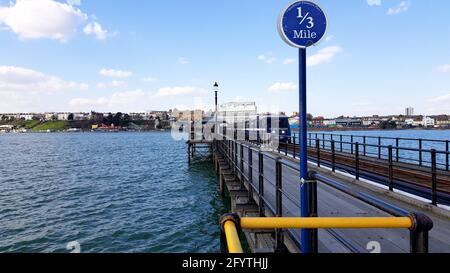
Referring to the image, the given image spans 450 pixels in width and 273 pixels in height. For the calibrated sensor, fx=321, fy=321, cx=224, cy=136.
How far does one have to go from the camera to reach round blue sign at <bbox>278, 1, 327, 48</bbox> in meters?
3.89

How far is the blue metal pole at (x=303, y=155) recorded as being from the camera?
3.83 metres

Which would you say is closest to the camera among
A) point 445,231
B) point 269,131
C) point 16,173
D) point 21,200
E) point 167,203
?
point 445,231

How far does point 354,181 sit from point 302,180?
284 inches

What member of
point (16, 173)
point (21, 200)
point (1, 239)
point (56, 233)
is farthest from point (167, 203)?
point (16, 173)

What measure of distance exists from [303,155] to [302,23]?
5.28 feet

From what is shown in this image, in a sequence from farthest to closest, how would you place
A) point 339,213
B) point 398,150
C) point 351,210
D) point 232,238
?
point 398,150 → point 351,210 → point 339,213 → point 232,238

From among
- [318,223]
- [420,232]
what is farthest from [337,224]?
[420,232]

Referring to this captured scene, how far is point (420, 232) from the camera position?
7.90ft

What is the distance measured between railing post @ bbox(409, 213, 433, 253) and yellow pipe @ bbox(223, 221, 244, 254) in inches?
51.8

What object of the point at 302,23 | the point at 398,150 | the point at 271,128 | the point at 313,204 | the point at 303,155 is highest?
the point at 302,23

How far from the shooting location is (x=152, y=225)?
553 inches

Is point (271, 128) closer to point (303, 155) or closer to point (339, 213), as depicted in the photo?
point (339, 213)

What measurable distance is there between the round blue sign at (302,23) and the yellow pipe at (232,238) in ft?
8.18

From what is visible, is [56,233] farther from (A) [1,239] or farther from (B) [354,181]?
(B) [354,181]
